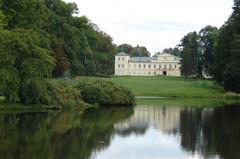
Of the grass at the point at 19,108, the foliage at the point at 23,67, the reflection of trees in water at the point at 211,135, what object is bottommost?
the reflection of trees in water at the point at 211,135

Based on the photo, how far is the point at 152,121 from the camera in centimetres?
3572

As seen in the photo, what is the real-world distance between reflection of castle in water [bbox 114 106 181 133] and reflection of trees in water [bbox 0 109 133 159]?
86 cm

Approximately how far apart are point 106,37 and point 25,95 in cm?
9726

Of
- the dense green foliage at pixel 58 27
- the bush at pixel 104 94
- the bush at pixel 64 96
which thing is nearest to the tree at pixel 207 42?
the dense green foliage at pixel 58 27

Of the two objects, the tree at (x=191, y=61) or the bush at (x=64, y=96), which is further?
the tree at (x=191, y=61)

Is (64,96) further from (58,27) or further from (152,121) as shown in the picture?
(58,27)

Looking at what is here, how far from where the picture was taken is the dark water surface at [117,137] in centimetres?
2023

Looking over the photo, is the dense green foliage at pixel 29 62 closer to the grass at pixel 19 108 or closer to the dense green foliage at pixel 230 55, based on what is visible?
the grass at pixel 19 108

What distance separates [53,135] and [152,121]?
1166 cm

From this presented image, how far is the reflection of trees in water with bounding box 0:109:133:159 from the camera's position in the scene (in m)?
19.8

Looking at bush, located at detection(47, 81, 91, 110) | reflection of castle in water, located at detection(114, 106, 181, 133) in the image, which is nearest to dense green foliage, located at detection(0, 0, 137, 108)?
bush, located at detection(47, 81, 91, 110)

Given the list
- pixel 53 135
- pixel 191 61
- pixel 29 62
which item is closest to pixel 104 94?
pixel 29 62

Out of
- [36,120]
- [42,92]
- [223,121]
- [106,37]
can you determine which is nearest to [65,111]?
[42,92]

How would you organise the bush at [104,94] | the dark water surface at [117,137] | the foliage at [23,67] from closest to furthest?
1. the dark water surface at [117,137]
2. the foliage at [23,67]
3. the bush at [104,94]
